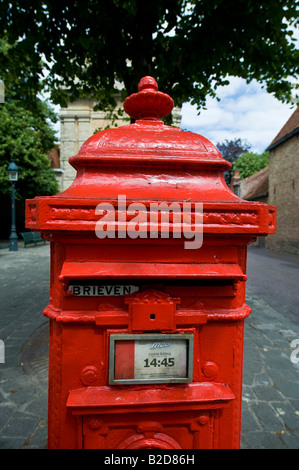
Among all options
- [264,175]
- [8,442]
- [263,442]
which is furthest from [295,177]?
[8,442]

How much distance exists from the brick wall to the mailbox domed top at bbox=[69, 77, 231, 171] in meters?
13.9

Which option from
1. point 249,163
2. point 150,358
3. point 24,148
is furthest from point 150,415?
point 249,163

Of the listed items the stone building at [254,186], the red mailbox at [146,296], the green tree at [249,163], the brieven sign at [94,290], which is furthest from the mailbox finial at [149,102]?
the green tree at [249,163]

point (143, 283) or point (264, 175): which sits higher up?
point (264, 175)

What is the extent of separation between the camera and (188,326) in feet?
3.40

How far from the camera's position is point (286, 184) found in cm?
1445

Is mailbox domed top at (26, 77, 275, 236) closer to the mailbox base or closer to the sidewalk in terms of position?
the mailbox base

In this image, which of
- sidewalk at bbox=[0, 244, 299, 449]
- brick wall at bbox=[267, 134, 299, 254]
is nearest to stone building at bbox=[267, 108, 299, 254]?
brick wall at bbox=[267, 134, 299, 254]

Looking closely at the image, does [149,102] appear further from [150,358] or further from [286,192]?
[286,192]

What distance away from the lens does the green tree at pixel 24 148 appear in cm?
1420

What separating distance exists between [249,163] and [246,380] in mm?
31216

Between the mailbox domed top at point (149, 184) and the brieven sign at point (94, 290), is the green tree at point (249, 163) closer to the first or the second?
the mailbox domed top at point (149, 184)

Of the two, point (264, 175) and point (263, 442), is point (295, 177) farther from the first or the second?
point (263, 442)
